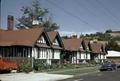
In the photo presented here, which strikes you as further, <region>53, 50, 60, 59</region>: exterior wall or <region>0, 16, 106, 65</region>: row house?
<region>53, 50, 60, 59</region>: exterior wall

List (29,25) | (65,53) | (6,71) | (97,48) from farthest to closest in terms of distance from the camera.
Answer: (29,25) → (97,48) → (65,53) → (6,71)

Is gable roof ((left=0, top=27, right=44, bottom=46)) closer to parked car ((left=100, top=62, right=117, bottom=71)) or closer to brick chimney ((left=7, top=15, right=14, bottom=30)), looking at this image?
brick chimney ((left=7, top=15, right=14, bottom=30))

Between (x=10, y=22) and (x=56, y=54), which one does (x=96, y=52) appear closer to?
(x=56, y=54)

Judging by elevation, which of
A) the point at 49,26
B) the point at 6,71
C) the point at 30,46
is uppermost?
the point at 49,26

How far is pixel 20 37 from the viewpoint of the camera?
1986 inches

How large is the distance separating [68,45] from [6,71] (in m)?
32.5

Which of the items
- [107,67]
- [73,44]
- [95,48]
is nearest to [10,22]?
[107,67]

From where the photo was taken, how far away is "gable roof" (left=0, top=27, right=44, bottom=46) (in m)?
48.3

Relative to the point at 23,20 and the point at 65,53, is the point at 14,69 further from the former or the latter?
the point at 23,20

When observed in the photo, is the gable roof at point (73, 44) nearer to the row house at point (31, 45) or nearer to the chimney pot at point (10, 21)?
the row house at point (31, 45)

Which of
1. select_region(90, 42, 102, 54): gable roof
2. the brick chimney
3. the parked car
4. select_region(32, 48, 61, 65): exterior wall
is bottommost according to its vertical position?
the parked car

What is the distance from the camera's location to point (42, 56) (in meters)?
53.1

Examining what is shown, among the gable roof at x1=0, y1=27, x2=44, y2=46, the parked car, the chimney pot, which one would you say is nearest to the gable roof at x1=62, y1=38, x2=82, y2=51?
the parked car

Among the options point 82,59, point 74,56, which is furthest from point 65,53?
point 82,59
